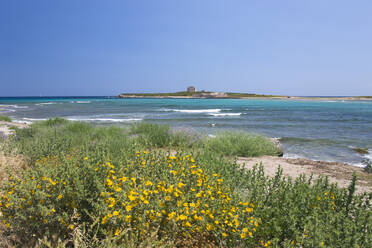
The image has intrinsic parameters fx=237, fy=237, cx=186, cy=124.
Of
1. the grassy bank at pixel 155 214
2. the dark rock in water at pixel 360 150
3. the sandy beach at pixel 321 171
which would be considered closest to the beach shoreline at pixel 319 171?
the sandy beach at pixel 321 171

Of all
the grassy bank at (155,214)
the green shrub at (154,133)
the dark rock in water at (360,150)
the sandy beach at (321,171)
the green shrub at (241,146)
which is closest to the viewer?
the grassy bank at (155,214)

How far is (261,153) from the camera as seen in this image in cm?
928

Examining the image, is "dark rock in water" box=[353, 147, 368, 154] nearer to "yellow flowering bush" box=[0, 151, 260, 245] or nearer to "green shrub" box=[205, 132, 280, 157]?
"green shrub" box=[205, 132, 280, 157]

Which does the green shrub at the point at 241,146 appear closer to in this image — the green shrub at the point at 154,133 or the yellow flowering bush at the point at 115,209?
the green shrub at the point at 154,133

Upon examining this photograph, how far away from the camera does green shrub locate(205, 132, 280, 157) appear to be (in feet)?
29.3

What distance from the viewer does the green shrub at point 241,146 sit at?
8.93 metres

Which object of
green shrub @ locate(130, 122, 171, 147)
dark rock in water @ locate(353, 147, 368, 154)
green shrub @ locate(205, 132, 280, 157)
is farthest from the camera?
dark rock in water @ locate(353, 147, 368, 154)

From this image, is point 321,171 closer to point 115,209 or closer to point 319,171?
point 319,171

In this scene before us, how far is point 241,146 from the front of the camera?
920 centimetres

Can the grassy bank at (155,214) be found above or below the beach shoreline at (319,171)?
above

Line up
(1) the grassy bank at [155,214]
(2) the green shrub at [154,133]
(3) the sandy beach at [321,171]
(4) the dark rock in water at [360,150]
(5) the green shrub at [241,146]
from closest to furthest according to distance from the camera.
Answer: (1) the grassy bank at [155,214]
(3) the sandy beach at [321,171]
(5) the green shrub at [241,146]
(2) the green shrub at [154,133]
(4) the dark rock in water at [360,150]

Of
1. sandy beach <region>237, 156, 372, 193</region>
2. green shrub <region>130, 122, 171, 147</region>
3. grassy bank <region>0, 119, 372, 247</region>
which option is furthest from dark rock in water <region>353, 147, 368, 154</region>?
grassy bank <region>0, 119, 372, 247</region>

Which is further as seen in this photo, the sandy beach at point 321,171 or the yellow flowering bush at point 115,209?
the sandy beach at point 321,171

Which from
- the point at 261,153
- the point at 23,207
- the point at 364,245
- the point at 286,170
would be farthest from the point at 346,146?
the point at 23,207
